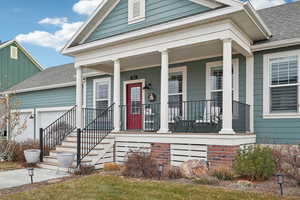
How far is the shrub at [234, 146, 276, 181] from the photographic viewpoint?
5.95 meters

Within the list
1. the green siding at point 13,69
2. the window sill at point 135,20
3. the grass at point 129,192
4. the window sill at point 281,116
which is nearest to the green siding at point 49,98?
the green siding at point 13,69

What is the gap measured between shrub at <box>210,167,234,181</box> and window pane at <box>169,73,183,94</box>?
4.07m

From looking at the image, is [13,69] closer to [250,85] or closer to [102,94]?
[102,94]

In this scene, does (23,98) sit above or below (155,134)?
above

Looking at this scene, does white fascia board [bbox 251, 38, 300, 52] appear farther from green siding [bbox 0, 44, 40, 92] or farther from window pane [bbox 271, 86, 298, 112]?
green siding [bbox 0, 44, 40, 92]

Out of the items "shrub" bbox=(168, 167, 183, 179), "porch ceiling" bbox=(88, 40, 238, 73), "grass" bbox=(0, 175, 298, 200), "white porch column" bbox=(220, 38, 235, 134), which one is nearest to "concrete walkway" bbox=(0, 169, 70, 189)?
"grass" bbox=(0, 175, 298, 200)

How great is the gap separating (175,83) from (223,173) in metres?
4.54

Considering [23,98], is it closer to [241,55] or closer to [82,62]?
[82,62]

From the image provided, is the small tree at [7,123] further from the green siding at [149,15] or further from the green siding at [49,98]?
the green siding at [149,15]

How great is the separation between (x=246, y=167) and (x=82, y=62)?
22.1 feet

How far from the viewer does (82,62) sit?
992 cm

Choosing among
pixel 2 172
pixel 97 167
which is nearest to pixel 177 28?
pixel 97 167

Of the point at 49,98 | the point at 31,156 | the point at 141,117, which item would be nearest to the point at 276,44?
the point at 141,117

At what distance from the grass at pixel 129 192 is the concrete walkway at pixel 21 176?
103 cm
